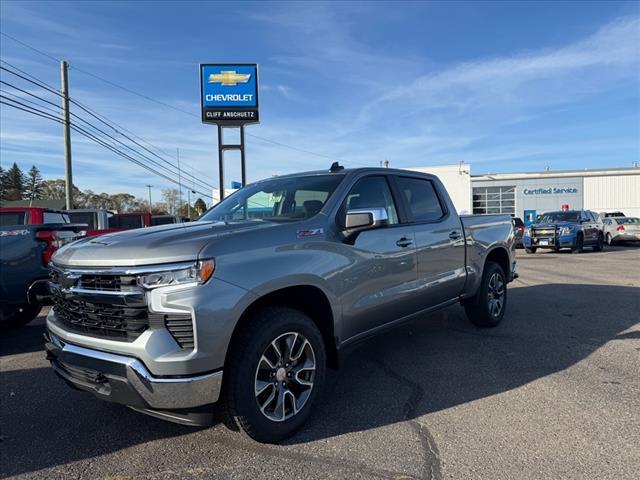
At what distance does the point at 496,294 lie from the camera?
5977mm

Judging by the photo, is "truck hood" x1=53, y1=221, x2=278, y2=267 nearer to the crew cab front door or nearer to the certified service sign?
the crew cab front door

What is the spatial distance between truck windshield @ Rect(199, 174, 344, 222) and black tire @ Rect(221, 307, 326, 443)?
84cm

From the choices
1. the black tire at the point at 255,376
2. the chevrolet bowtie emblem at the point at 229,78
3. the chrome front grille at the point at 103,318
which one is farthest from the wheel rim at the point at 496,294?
the chevrolet bowtie emblem at the point at 229,78

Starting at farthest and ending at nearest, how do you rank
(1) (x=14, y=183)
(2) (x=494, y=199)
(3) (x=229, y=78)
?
1. (1) (x=14, y=183)
2. (2) (x=494, y=199)
3. (3) (x=229, y=78)

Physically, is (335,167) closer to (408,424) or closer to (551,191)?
(408,424)

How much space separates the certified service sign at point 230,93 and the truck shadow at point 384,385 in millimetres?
13410

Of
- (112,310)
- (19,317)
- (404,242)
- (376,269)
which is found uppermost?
(404,242)

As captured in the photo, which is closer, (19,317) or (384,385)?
(384,385)

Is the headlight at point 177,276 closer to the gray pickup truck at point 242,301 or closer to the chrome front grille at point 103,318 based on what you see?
the gray pickup truck at point 242,301

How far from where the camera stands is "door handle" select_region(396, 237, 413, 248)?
13.5ft

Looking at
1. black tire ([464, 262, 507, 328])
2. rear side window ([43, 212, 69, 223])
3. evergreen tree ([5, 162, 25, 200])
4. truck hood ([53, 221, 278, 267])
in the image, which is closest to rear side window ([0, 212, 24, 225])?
rear side window ([43, 212, 69, 223])

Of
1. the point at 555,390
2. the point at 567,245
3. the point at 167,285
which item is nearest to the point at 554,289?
the point at 555,390

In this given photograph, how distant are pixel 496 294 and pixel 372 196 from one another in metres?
2.79

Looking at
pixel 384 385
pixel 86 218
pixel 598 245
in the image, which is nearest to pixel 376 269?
pixel 384 385
